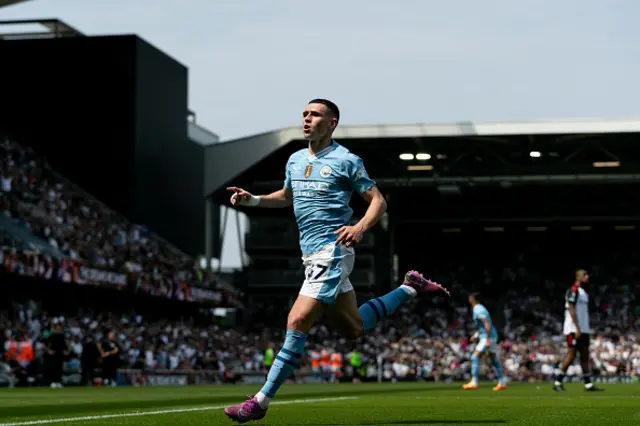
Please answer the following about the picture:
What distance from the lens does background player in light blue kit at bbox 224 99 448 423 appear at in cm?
723

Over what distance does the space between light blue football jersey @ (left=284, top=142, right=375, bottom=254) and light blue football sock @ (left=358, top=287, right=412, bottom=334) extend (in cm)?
85

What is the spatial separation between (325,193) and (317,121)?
1.67 feet

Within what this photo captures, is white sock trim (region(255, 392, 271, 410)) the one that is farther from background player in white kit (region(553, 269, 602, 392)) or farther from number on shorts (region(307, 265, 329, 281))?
background player in white kit (region(553, 269, 602, 392))

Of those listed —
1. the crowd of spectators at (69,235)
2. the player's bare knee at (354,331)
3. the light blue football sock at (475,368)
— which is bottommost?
the light blue football sock at (475,368)

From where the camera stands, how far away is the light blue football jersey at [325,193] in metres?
7.49

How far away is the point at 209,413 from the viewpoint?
362 inches

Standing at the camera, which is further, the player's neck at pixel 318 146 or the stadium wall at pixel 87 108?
the stadium wall at pixel 87 108

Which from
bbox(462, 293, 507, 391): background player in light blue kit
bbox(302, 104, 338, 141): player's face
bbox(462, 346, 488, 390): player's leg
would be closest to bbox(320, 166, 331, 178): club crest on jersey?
bbox(302, 104, 338, 141): player's face

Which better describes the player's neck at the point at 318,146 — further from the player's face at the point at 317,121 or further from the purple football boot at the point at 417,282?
the purple football boot at the point at 417,282

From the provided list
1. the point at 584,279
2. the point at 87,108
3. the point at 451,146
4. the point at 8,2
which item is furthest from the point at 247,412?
the point at 87,108

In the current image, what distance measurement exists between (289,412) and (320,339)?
4015 centimetres

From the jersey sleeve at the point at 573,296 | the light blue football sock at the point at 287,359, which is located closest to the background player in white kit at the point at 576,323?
the jersey sleeve at the point at 573,296

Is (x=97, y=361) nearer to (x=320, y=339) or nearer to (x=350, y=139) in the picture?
(x=350, y=139)

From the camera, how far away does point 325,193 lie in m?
7.55
